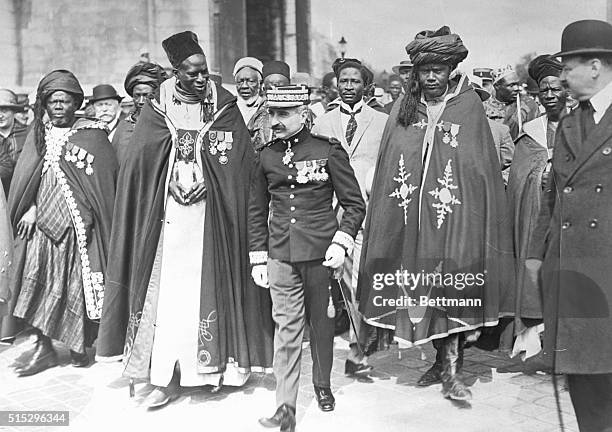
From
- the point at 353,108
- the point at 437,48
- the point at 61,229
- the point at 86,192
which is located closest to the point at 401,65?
the point at 437,48

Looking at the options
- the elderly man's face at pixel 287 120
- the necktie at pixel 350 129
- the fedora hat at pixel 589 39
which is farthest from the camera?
the necktie at pixel 350 129

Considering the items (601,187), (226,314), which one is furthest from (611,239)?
(226,314)

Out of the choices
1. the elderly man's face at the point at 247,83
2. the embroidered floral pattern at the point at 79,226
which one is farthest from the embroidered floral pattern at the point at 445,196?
the embroidered floral pattern at the point at 79,226

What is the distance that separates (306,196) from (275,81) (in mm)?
668

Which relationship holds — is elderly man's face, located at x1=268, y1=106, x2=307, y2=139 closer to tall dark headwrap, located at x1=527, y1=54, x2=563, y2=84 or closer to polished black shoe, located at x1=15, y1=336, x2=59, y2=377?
tall dark headwrap, located at x1=527, y1=54, x2=563, y2=84

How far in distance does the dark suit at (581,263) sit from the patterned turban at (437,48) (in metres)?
0.84

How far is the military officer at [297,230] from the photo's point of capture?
3.98m

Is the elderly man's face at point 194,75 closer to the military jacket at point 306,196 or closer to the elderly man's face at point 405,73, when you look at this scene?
the military jacket at point 306,196

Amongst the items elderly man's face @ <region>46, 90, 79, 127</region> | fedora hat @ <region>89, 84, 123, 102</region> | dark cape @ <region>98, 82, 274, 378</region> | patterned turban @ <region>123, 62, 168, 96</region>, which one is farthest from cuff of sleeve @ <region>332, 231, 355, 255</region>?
elderly man's face @ <region>46, 90, 79, 127</region>

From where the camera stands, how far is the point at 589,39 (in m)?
3.46

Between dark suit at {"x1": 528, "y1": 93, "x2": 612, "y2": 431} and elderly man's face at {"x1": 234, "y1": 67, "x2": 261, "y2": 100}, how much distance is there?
1892 mm

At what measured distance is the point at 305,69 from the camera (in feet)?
14.4

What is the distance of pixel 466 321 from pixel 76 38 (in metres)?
2.80

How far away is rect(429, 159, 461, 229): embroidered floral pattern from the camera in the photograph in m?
4.27
